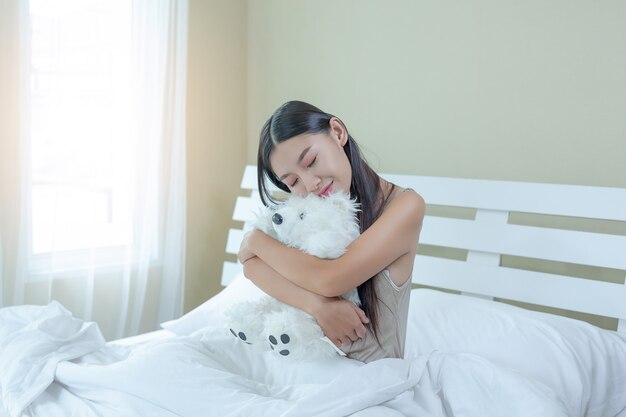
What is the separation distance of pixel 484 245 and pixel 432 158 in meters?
0.48

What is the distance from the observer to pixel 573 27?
79.6 inches

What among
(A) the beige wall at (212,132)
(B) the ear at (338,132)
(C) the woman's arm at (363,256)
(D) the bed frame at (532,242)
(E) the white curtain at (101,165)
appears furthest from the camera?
(A) the beige wall at (212,132)

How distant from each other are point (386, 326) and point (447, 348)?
39cm

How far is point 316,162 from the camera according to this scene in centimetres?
143

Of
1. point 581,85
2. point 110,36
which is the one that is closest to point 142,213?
point 110,36

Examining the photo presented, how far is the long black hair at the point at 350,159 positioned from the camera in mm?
1429

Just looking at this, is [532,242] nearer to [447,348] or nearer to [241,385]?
[447,348]

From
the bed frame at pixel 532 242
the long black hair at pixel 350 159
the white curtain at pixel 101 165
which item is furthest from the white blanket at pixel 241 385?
the white curtain at pixel 101 165

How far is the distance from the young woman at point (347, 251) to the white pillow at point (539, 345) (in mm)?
349

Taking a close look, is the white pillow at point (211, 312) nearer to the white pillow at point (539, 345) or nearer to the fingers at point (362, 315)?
the white pillow at point (539, 345)

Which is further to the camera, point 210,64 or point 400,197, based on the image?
point 210,64

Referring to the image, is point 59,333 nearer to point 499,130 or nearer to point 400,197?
point 400,197

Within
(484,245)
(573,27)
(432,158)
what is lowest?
(484,245)

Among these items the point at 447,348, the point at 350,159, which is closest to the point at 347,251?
the point at 350,159
